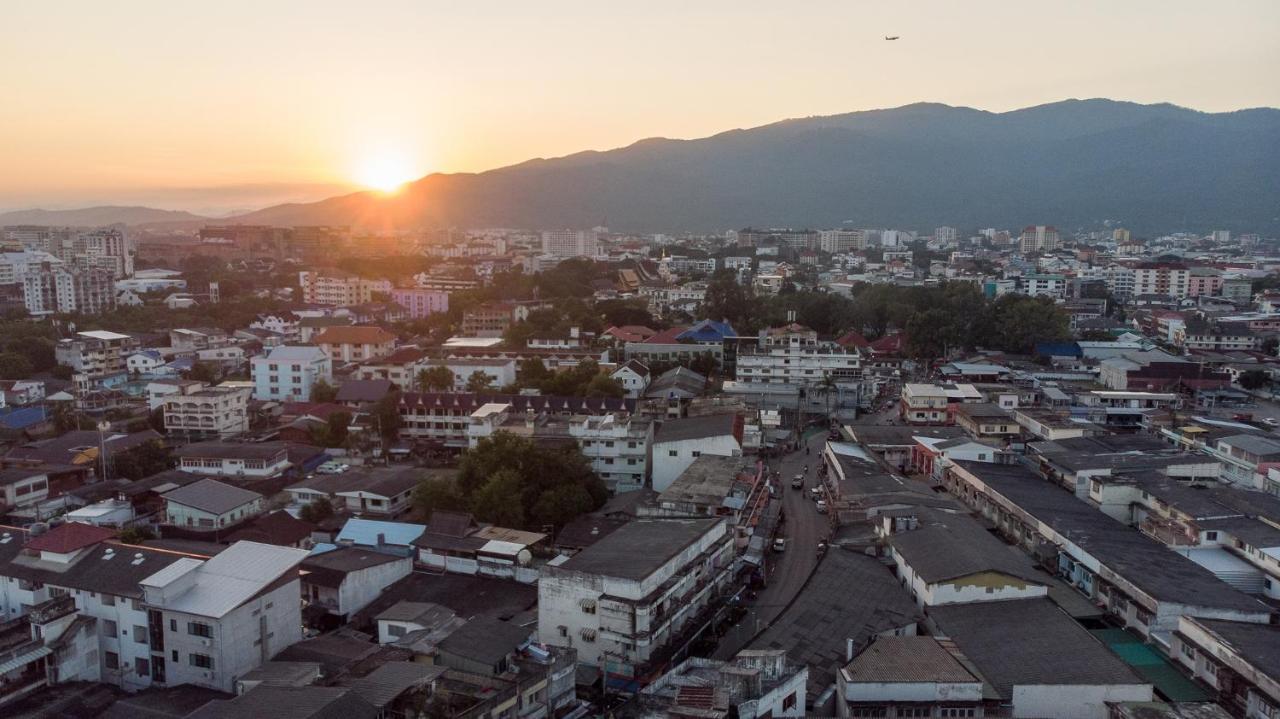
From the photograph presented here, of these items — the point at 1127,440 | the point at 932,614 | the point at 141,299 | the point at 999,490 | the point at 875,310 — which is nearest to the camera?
the point at 932,614

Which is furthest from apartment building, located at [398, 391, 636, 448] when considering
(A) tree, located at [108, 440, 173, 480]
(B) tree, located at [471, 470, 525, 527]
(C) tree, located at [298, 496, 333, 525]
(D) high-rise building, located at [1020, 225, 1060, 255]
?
(D) high-rise building, located at [1020, 225, 1060, 255]

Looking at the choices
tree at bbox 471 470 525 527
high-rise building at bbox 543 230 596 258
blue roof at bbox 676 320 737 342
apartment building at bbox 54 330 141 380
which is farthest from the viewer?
high-rise building at bbox 543 230 596 258

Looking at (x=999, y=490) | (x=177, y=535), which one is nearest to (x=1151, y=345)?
(x=999, y=490)

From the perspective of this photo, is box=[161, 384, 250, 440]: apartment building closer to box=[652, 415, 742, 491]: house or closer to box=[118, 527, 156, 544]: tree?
box=[118, 527, 156, 544]: tree

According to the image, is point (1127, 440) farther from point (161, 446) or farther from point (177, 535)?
point (161, 446)

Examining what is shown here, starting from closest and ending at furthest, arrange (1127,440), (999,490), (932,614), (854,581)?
(932,614) → (854,581) → (999,490) → (1127,440)

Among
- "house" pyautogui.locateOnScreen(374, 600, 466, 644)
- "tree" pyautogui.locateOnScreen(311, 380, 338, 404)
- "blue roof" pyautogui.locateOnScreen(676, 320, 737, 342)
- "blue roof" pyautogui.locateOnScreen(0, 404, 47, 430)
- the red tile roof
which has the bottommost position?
"house" pyautogui.locateOnScreen(374, 600, 466, 644)

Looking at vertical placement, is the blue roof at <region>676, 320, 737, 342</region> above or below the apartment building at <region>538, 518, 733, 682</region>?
above

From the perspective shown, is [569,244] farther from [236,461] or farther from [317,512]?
[317,512]
